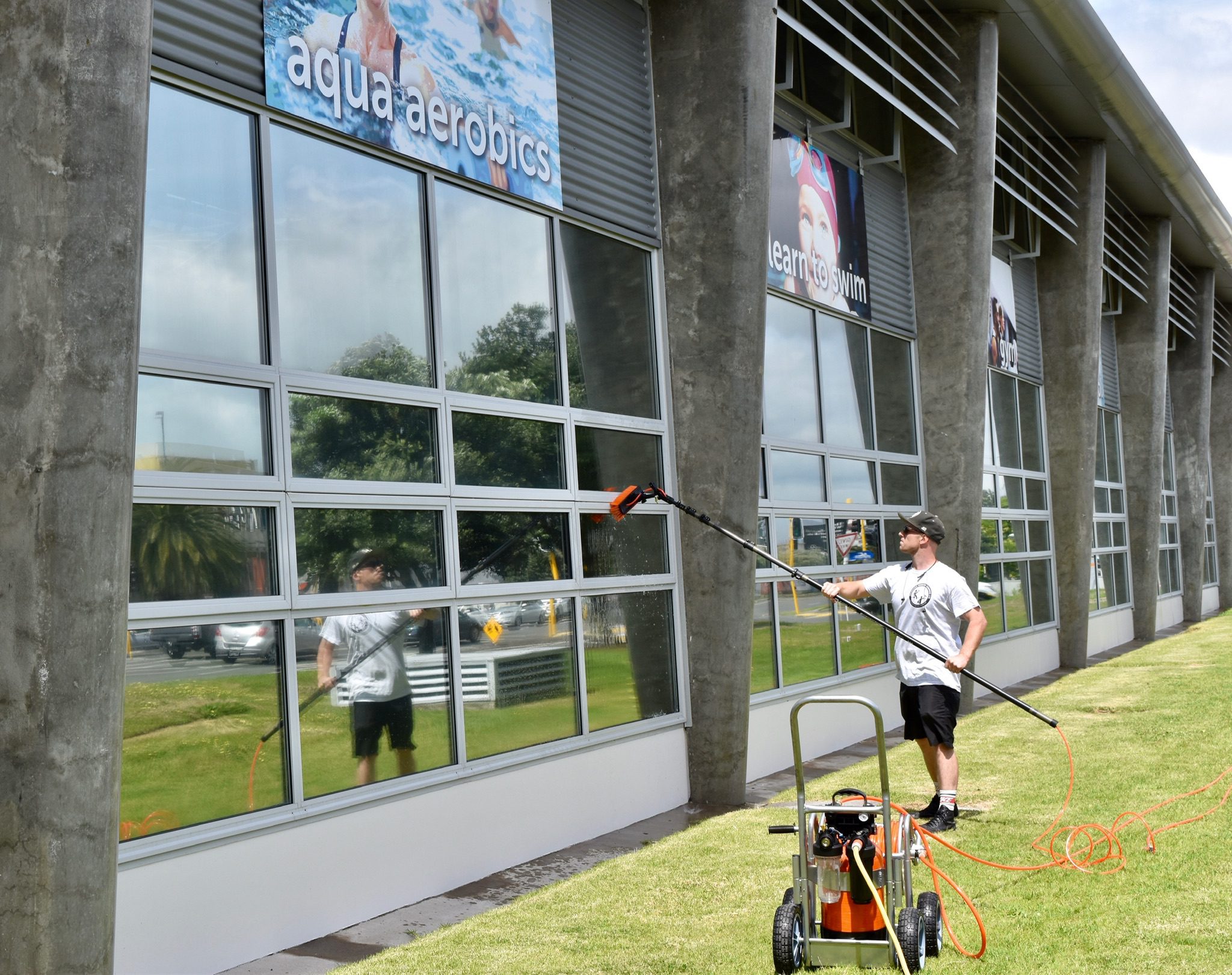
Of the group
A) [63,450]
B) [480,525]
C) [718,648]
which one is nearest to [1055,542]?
[718,648]

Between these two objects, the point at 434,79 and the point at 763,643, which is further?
the point at 763,643

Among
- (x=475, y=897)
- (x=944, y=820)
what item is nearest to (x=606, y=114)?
(x=944, y=820)

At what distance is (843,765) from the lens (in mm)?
10984

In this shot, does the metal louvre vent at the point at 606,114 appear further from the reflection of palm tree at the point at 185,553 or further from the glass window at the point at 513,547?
the reflection of palm tree at the point at 185,553

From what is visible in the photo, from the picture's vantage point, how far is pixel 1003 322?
58.7ft

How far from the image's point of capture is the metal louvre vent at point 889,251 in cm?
1377

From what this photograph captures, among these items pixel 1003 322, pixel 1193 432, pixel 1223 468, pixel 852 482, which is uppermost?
pixel 1003 322

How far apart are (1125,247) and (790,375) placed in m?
14.5

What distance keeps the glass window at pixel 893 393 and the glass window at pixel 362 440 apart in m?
7.84

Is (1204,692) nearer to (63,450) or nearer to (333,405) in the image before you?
(333,405)

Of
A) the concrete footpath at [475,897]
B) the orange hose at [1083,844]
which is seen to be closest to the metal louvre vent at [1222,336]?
the concrete footpath at [475,897]

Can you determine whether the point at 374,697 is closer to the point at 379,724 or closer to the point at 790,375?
the point at 379,724

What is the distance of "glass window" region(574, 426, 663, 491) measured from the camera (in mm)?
8703

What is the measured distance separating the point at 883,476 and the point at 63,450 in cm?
1102
